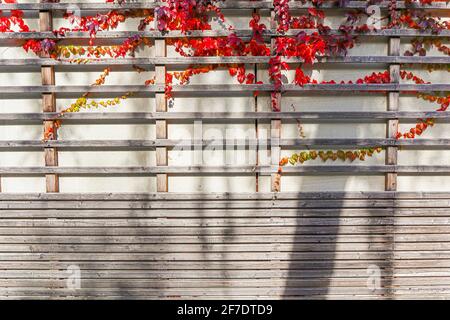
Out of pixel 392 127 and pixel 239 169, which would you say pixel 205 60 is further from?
pixel 392 127

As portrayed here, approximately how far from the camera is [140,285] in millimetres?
3738

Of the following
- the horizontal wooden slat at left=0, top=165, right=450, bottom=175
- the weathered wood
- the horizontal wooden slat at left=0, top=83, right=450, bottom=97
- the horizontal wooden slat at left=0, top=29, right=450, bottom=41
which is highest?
the horizontal wooden slat at left=0, top=29, right=450, bottom=41

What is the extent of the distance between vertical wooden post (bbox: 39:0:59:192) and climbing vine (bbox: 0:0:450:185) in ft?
0.29

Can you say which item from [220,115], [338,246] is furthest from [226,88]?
[338,246]

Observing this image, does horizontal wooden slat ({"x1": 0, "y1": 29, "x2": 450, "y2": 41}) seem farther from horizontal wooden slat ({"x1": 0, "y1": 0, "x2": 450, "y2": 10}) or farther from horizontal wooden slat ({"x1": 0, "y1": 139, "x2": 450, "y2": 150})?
horizontal wooden slat ({"x1": 0, "y1": 139, "x2": 450, "y2": 150})

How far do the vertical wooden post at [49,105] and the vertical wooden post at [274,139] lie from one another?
6.75 ft

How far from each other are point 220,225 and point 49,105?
6.43ft

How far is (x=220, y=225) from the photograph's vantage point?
3.67 m

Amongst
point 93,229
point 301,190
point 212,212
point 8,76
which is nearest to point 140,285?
point 93,229

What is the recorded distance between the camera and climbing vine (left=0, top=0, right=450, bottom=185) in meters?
3.57

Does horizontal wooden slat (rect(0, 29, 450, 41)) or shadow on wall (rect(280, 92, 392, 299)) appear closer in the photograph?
horizontal wooden slat (rect(0, 29, 450, 41))

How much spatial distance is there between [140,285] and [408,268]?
2581 mm

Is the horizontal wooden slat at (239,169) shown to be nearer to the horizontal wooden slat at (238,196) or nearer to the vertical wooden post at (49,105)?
the vertical wooden post at (49,105)

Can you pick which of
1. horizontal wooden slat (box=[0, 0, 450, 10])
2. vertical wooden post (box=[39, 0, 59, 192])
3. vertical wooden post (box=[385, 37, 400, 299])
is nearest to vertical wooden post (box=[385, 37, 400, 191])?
vertical wooden post (box=[385, 37, 400, 299])
